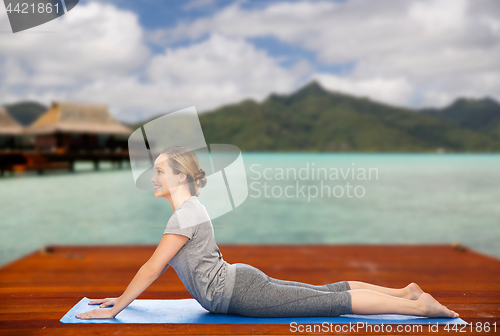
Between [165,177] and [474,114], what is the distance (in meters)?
77.4

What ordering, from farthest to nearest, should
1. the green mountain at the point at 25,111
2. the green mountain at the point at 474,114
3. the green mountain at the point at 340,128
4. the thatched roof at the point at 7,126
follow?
the green mountain at the point at 474,114 < the green mountain at the point at 25,111 < the green mountain at the point at 340,128 < the thatched roof at the point at 7,126

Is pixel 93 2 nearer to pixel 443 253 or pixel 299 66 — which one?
pixel 299 66

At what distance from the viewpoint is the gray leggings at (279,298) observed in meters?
1.57

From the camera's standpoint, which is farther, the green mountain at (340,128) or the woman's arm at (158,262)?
the green mountain at (340,128)

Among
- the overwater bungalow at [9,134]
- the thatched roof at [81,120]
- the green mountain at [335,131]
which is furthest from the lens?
the green mountain at [335,131]

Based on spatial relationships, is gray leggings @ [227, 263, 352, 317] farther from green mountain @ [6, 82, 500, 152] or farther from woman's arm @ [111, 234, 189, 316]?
green mountain @ [6, 82, 500, 152]

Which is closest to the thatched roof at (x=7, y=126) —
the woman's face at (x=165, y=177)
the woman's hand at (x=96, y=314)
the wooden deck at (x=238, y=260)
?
the wooden deck at (x=238, y=260)

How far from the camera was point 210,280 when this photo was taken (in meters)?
1.55

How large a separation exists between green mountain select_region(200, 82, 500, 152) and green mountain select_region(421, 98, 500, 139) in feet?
11.7

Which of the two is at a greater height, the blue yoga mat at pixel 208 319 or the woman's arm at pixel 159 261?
the woman's arm at pixel 159 261

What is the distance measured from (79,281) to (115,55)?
241 feet

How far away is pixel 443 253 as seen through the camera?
10.7 feet

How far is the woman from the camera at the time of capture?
58.9 inches

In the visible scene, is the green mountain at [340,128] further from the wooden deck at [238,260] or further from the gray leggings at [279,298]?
the gray leggings at [279,298]
